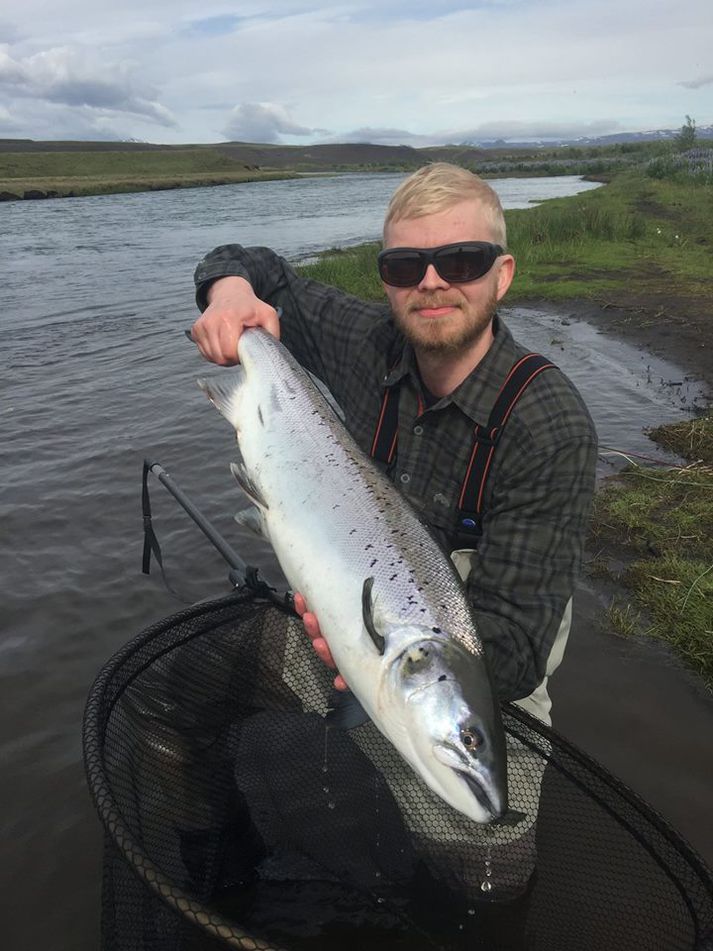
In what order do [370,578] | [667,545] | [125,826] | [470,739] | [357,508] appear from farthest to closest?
[667,545]
[357,508]
[370,578]
[470,739]
[125,826]

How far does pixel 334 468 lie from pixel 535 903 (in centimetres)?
192

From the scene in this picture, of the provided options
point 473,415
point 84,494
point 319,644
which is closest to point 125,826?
point 319,644

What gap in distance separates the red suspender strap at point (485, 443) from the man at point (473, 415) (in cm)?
2

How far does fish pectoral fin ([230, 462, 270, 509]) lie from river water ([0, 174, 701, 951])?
2.08m

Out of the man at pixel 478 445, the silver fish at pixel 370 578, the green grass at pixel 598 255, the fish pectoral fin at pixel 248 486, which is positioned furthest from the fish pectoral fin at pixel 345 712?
the green grass at pixel 598 255

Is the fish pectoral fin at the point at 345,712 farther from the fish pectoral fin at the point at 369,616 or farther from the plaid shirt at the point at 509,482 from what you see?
the plaid shirt at the point at 509,482

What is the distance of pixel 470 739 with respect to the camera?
6.70 ft

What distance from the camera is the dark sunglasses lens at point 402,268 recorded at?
294 cm

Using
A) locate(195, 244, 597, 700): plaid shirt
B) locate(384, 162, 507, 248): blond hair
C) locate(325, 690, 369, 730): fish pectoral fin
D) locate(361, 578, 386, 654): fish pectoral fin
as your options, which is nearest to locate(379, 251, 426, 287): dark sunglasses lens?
locate(384, 162, 507, 248): blond hair

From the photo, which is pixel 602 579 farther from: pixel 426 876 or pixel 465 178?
pixel 465 178

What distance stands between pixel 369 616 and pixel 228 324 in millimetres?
1724

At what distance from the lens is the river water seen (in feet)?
11.8

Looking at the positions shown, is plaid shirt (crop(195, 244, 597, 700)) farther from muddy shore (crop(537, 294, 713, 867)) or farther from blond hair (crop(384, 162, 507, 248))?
muddy shore (crop(537, 294, 713, 867))

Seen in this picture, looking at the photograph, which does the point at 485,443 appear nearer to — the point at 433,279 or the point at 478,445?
the point at 478,445
